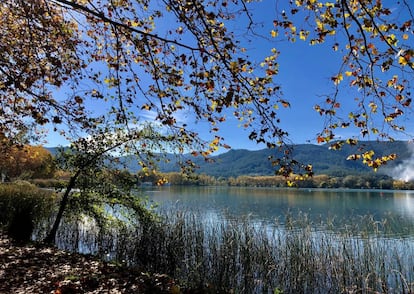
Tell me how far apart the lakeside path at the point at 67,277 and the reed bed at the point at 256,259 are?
45.7 inches

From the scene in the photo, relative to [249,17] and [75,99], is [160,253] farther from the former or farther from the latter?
[249,17]

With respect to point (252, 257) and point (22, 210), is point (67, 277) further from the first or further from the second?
point (22, 210)

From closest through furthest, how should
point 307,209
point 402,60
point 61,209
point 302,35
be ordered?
point 402,60
point 302,35
point 61,209
point 307,209

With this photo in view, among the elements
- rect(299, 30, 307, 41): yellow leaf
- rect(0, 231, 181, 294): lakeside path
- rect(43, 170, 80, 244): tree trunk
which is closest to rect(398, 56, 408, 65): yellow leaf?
rect(299, 30, 307, 41): yellow leaf

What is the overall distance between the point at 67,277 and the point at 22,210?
477 centimetres

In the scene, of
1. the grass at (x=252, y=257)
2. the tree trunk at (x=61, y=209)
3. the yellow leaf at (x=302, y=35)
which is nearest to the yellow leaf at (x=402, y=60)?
the yellow leaf at (x=302, y=35)

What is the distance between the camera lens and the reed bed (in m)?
6.56

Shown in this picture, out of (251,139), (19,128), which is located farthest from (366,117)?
(19,128)

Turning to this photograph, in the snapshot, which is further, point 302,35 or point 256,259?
point 256,259

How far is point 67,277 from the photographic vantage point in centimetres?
476

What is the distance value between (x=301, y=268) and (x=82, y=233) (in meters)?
7.14

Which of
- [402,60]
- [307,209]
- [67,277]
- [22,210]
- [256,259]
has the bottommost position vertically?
[307,209]

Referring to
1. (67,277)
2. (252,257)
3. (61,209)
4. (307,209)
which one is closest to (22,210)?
(61,209)

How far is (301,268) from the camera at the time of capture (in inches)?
271
